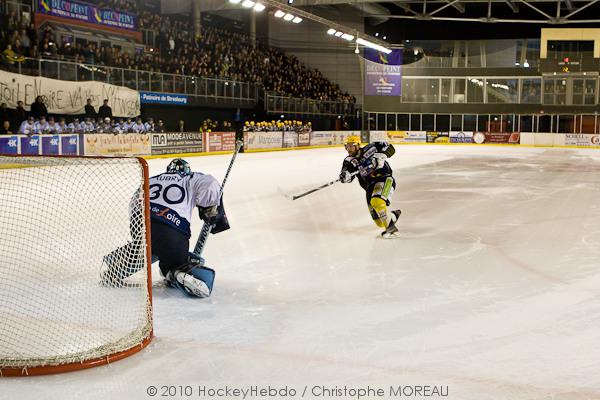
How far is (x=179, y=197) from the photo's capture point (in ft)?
15.9

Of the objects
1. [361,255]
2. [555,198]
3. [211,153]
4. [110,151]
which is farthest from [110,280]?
[211,153]

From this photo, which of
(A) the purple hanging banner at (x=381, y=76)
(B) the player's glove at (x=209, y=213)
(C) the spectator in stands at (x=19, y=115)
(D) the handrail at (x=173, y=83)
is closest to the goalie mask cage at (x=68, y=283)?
(B) the player's glove at (x=209, y=213)

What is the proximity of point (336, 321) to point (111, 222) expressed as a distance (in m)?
4.22

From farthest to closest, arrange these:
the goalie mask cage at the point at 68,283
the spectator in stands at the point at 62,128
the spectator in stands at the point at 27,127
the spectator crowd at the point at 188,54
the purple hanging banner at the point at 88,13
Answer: the purple hanging banner at the point at 88,13 < the spectator crowd at the point at 188,54 < the spectator in stands at the point at 62,128 < the spectator in stands at the point at 27,127 < the goalie mask cage at the point at 68,283

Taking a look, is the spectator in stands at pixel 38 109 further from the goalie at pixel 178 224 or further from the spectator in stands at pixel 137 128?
Result: the goalie at pixel 178 224

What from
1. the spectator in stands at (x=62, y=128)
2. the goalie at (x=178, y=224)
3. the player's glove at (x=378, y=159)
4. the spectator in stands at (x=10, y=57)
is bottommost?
the goalie at (x=178, y=224)

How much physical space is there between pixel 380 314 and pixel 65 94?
647 inches

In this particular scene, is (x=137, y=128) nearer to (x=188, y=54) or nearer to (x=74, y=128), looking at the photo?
(x=74, y=128)

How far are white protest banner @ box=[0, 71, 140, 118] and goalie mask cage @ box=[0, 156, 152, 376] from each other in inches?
401

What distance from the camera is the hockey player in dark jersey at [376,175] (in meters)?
7.70

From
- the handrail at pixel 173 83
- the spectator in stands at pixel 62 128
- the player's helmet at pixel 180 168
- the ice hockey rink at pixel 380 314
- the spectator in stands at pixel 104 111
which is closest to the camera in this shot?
the ice hockey rink at pixel 380 314

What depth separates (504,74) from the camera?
3706cm

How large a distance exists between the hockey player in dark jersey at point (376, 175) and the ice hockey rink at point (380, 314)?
0.25 m

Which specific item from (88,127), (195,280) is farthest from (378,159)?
(88,127)
